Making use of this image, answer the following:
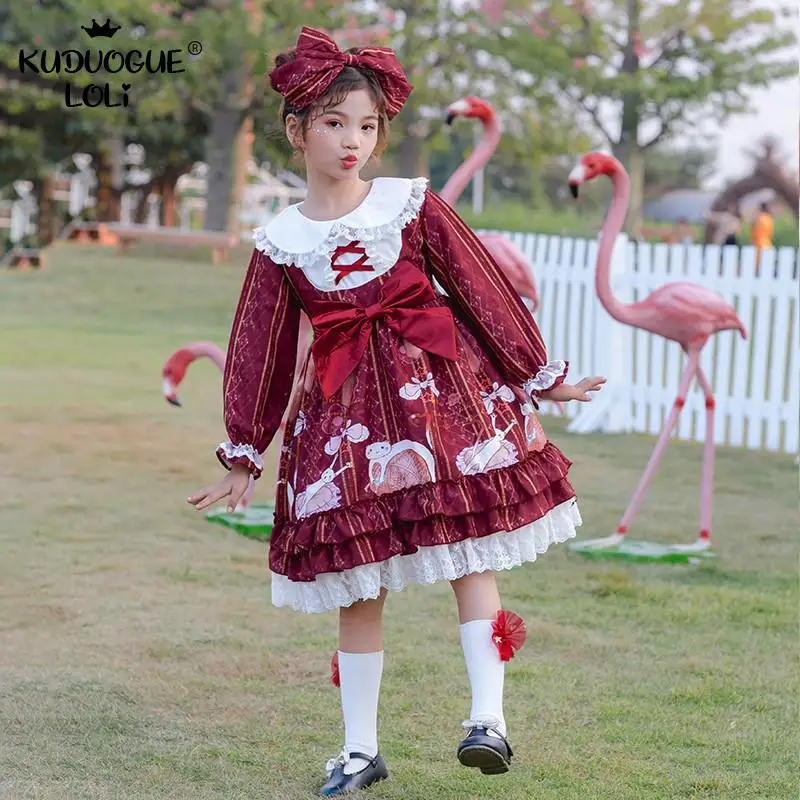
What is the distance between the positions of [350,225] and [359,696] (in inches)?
43.8

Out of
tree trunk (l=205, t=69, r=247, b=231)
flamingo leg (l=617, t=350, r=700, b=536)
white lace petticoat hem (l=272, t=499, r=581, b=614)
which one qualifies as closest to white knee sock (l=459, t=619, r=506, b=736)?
white lace petticoat hem (l=272, t=499, r=581, b=614)

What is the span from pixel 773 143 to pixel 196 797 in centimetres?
2824

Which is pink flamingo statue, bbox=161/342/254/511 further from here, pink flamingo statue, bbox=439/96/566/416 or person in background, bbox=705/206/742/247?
person in background, bbox=705/206/742/247

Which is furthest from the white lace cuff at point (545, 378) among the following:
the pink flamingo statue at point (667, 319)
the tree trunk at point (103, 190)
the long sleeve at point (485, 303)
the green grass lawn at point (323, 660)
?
the tree trunk at point (103, 190)

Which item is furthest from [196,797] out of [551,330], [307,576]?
[551,330]

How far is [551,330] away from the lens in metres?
11.5

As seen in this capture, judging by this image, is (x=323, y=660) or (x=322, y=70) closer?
(x=322, y=70)

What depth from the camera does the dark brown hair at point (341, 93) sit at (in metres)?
3.28

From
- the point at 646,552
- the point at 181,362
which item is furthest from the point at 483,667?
the point at 181,362

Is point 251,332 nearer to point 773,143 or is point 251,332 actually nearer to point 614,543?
point 614,543

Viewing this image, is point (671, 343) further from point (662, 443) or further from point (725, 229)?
point (725, 229)

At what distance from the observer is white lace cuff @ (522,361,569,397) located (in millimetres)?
3369

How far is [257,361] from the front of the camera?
11.2 ft

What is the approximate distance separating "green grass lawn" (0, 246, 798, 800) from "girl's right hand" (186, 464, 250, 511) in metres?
0.68
